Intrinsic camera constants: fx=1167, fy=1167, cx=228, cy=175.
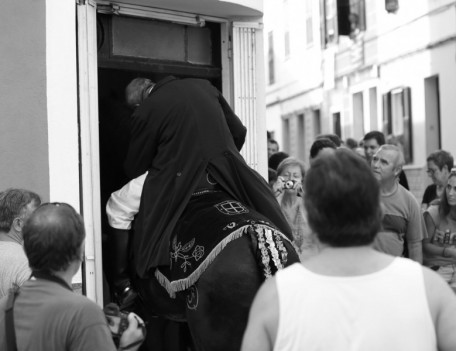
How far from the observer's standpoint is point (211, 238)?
6379 mm

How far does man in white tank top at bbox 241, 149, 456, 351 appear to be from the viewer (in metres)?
3.38

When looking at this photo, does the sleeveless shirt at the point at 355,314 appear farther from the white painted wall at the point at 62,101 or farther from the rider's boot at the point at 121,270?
the rider's boot at the point at 121,270

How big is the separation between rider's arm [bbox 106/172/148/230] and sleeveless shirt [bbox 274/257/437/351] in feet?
13.7

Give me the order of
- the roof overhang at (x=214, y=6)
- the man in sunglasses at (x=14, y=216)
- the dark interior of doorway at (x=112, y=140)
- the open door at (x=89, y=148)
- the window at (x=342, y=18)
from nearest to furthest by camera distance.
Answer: the man in sunglasses at (x=14, y=216) → the open door at (x=89, y=148) → the roof overhang at (x=214, y=6) → the dark interior of doorway at (x=112, y=140) → the window at (x=342, y=18)

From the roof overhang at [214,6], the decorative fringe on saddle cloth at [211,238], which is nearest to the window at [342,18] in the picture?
the roof overhang at [214,6]

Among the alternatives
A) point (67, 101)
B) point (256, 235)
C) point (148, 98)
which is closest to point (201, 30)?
point (148, 98)

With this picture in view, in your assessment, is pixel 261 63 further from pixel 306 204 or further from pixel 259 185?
pixel 306 204

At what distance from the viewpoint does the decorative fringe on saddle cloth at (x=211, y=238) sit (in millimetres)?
6133

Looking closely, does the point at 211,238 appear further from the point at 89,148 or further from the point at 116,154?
the point at 116,154

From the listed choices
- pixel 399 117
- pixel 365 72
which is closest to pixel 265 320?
pixel 399 117

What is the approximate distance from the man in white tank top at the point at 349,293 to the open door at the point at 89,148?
13.4 feet

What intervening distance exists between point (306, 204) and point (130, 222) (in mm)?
4163

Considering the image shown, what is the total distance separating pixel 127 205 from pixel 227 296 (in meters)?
1.56

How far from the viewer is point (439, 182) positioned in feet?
Result: 36.1
